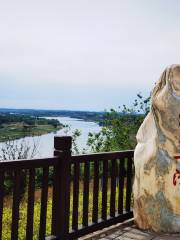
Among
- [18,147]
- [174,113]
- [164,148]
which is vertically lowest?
[18,147]

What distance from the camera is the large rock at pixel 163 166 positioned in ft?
15.6

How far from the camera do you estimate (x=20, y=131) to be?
17.0 metres

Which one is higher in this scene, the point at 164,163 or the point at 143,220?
the point at 164,163

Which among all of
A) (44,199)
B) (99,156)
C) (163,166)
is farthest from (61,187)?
(163,166)

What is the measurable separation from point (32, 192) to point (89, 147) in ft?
34.0

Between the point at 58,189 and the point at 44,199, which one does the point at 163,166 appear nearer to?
the point at 58,189

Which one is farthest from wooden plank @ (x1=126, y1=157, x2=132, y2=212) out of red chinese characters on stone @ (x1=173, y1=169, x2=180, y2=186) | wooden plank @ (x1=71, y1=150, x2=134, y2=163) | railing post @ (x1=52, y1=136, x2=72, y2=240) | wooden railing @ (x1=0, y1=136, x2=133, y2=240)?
railing post @ (x1=52, y1=136, x2=72, y2=240)

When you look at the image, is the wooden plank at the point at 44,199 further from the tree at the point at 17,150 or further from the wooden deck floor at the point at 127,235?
the tree at the point at 17,150

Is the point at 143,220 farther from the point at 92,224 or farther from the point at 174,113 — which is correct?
the point at 174,113

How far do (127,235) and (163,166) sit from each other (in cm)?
85

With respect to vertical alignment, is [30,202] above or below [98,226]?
above

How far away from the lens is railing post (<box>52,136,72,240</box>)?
13.7ft

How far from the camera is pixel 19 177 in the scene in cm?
366

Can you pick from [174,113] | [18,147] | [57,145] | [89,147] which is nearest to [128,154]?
[174,113]
